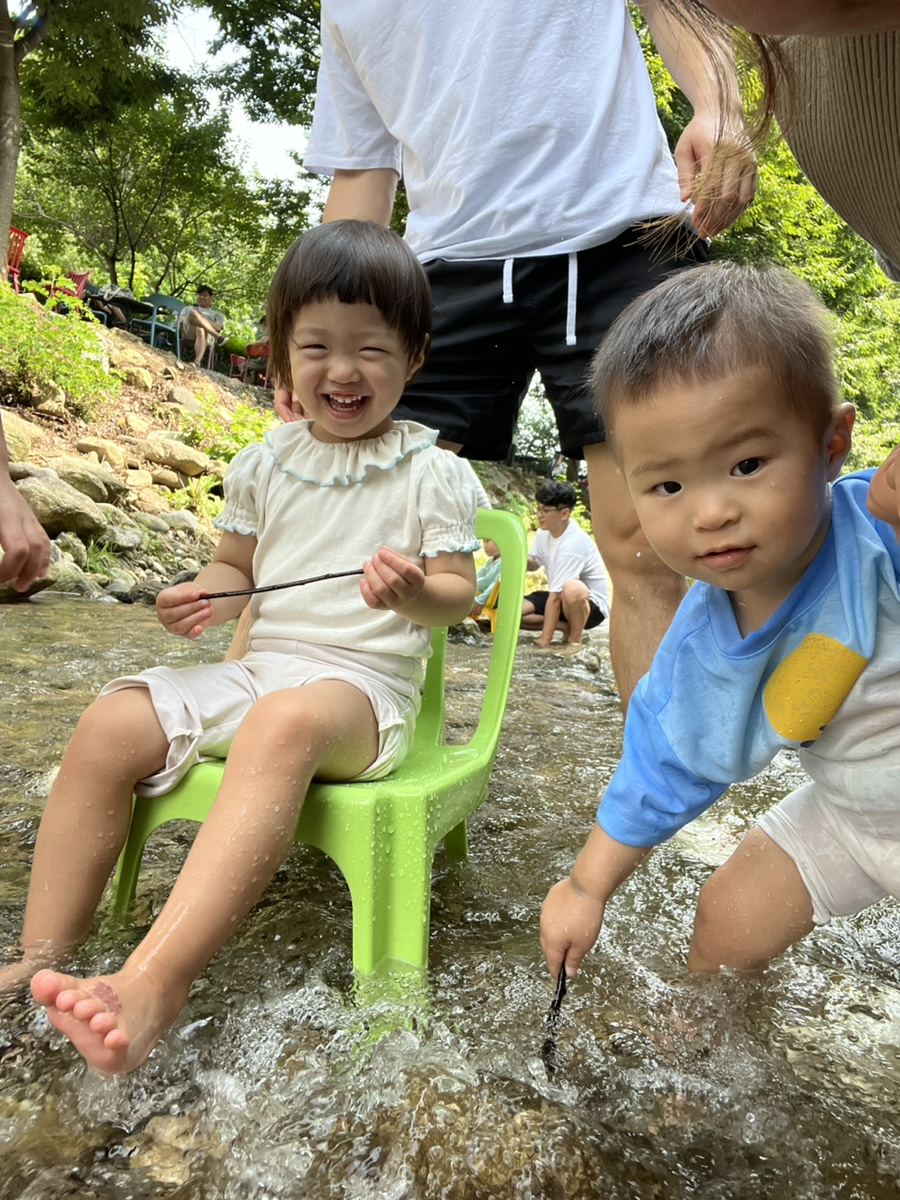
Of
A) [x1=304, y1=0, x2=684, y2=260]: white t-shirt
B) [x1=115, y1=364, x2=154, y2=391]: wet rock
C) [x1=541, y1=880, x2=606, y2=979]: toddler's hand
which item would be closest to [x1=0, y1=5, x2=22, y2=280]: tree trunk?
[x1=115, y1=364, x2=154, y2=391]: wet rock

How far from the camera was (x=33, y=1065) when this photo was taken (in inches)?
43.4

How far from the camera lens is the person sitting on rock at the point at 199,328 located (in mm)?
15469

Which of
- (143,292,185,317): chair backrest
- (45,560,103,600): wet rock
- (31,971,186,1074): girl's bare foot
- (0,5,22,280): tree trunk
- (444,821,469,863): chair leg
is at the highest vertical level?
(0,5,22,280): tree trunk

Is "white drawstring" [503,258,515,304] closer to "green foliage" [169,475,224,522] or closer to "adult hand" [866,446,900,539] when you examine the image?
"adult hand" [866,446,900,539]

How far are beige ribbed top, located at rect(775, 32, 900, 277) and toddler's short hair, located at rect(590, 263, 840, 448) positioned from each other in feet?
0.69

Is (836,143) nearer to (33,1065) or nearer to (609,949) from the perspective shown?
(609,949)

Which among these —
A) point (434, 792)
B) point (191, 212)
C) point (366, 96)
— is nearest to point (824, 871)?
point (434, 792)

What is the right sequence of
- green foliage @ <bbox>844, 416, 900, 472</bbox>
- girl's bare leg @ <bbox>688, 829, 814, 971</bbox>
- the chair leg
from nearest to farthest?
girl's bare leg @ <bbox>688, 829, 814, 971</bbox> → the chair leg → green foliage @ <bbox>844, 416, 900, 472</bbox>

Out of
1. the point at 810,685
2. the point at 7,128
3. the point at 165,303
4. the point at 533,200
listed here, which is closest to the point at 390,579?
the point at 810,685

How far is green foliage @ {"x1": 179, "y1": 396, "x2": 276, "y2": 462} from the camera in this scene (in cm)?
975

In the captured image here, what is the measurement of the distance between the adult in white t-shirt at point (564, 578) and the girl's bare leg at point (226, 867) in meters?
5.06

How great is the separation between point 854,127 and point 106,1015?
1.33 m

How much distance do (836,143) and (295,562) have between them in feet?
3.43

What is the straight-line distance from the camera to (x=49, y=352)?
875cm
